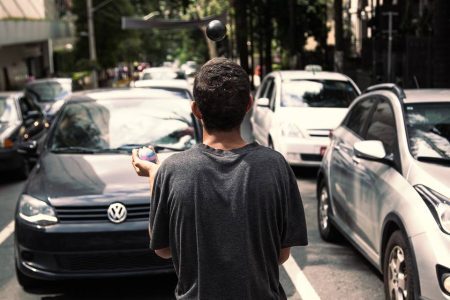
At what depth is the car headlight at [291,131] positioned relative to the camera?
9.84m

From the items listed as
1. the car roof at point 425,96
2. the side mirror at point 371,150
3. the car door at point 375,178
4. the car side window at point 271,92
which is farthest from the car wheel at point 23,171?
the side mirror at point 371,150

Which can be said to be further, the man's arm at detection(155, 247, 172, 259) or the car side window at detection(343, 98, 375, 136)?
the car side window at detection(343, 98, 375, 136)

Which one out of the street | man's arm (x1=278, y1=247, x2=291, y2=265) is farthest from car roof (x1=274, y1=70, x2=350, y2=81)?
man's arm (x1=278, y1=247, x2=291, y2=265)

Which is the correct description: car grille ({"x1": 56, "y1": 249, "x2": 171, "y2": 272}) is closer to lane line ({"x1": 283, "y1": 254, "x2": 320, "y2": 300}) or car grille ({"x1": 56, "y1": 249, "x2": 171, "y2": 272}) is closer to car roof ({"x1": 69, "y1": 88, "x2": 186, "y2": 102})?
lane line ({"x1": 283, "y1": 254, "x2": 320, "y2": 300})

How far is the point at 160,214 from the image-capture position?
231 centimetres

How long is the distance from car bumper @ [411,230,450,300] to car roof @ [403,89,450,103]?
1.73 metres

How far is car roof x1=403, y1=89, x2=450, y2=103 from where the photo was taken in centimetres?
538

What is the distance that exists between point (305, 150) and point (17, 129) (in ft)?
15.1

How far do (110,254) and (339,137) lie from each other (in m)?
2.72

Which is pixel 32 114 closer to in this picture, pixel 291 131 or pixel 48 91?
pixel 291 131

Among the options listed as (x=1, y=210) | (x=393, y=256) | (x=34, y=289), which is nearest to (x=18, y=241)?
(x=34, y=289)

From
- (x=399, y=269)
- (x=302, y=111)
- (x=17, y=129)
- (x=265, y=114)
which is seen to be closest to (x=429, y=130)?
(x=399, y=269)

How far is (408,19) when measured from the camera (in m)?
21.1

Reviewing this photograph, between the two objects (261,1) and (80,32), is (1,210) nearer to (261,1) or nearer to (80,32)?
(261,1)
